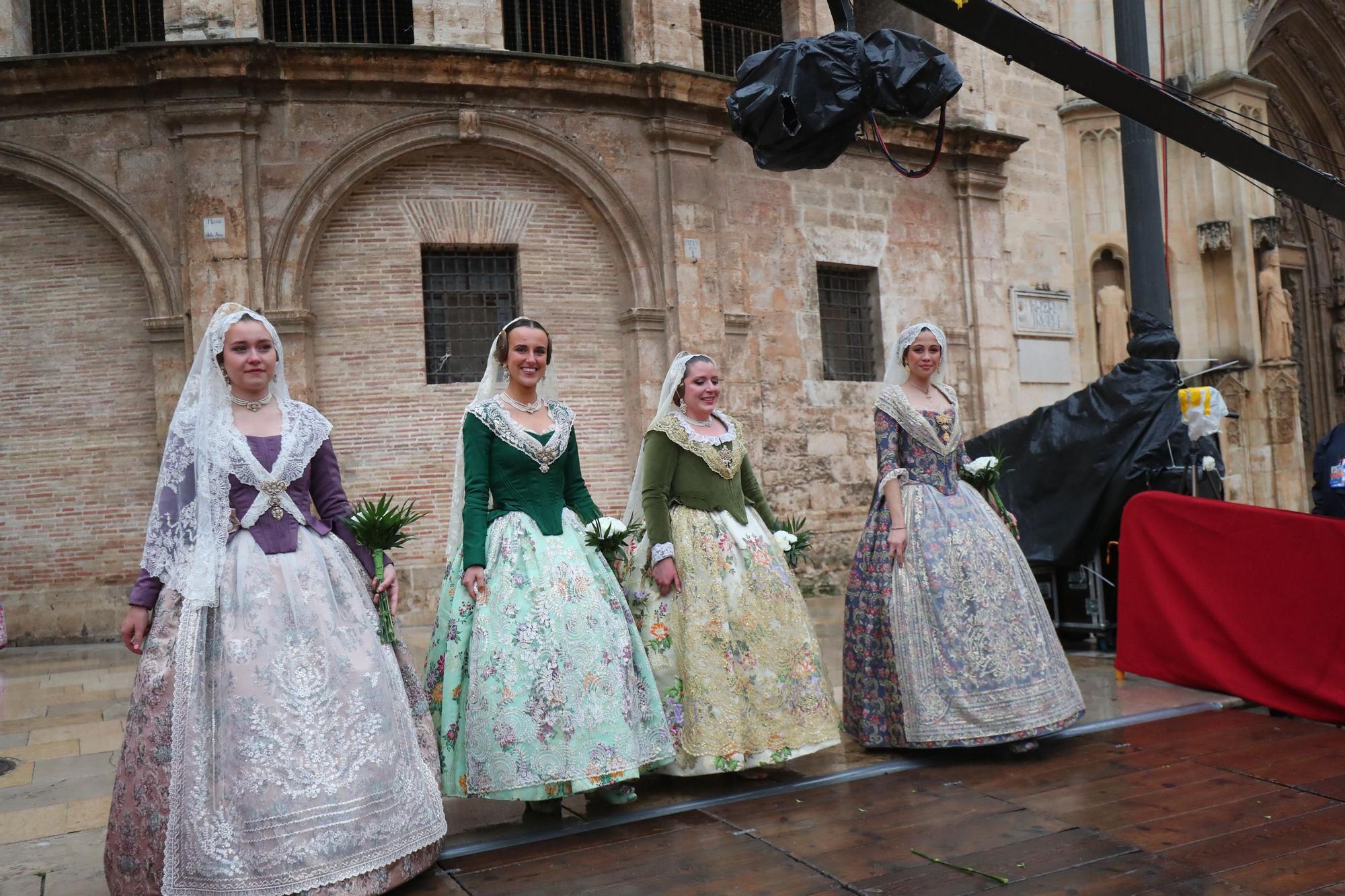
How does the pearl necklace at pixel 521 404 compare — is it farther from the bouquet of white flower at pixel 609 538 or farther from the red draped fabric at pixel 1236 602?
the red draped fabric at pixel 1236 602

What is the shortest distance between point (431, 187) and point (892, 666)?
7824mm

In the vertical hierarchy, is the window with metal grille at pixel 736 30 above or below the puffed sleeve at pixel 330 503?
above

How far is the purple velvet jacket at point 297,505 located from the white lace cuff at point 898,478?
94.6 inches

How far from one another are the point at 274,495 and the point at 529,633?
1015 mm

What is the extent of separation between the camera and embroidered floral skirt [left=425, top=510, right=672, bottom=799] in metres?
3.78

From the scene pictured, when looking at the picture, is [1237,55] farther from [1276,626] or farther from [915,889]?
[915,889]

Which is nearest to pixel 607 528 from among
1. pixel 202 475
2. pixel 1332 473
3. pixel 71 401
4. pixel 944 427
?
pixel 202 475

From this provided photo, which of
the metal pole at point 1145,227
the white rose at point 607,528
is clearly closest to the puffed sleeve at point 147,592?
the white rose at point 607,528

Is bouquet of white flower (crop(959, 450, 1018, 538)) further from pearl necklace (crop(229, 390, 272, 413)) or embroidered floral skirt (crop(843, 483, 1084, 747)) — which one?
pearl necklace (crop(229, 390, 272, 413))

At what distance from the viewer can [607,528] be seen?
4.27m

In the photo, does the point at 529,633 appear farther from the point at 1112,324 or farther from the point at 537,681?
the point at 1112,324

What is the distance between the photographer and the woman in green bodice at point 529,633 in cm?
379

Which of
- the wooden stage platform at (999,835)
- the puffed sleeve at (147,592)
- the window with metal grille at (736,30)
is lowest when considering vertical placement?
the wooden stage platform at (999,835)

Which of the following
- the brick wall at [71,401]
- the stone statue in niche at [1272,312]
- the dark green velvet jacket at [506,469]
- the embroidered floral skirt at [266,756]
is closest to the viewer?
the embroidered floral skirt at [266,756]
